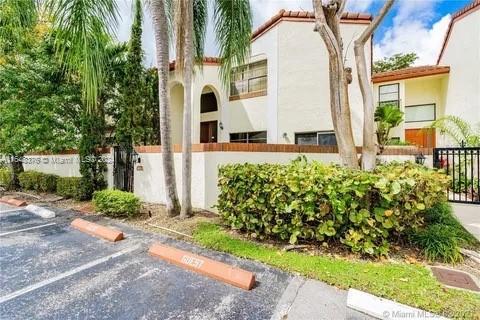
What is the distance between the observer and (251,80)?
43.8 feet

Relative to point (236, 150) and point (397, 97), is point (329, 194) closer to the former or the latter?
point (236, 150)

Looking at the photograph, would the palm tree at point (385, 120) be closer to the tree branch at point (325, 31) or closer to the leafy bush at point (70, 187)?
the tree branch at point (325, 31)

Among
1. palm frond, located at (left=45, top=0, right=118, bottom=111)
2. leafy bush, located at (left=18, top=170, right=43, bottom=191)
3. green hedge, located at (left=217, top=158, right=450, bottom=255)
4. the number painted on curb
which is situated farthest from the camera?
leafy bush, located at (left=18, top=170, right=43, bottom=191)

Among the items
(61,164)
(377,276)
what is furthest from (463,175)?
(61,164)

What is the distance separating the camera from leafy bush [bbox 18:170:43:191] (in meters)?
12.1

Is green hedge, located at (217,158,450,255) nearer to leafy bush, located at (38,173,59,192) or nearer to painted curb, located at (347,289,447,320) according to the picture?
painted curb, located at (347,289,447,320)

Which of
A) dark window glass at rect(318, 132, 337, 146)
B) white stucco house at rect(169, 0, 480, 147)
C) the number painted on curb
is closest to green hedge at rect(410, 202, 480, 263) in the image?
the number painted on curb

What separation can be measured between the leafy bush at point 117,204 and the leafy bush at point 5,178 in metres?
9.39

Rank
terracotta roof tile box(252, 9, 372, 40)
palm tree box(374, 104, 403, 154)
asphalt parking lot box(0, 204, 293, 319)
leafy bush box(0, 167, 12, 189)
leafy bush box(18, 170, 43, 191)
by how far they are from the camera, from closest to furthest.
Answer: asphalt parking lot box(0, 204, 293, 319) < terracotta roof tile box(252, 9, 372, 40) < palm tree box(374, 104, 403, 154) < leafy bush box(18, 170, 43, 191) < leafy bush box(0, 167, 12, 189)

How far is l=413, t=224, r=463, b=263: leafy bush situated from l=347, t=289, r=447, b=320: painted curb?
1.94m

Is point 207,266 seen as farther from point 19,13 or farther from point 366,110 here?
point 19,13

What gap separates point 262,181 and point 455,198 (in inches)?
332

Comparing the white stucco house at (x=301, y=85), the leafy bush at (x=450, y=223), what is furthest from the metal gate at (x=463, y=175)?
the leafy bush at (x=450, y=223)

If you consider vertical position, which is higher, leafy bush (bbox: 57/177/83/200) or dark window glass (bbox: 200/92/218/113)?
dark window glass (bbox: 200/92/218/113)
